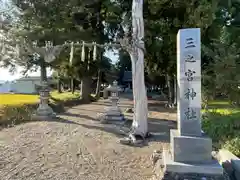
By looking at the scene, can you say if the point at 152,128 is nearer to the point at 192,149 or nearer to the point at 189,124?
the point at 189,124

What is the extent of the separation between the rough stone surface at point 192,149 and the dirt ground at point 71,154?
3.52ft

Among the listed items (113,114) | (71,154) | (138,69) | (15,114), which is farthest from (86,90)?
(71,154)

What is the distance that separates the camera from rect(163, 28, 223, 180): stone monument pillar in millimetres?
5109

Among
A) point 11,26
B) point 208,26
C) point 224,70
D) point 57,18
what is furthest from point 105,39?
point 224,70

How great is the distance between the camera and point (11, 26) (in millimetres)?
18203

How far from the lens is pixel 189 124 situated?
5434 mm

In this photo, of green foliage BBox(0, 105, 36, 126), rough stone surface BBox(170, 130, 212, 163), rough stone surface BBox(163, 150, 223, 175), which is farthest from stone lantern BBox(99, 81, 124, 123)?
rough stone surface BBox(163, 150, 223, 175)

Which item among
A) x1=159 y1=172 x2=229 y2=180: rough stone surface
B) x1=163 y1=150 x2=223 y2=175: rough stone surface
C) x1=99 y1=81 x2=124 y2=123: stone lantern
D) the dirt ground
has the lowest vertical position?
the dirt ground

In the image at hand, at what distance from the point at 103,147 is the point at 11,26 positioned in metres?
12.9

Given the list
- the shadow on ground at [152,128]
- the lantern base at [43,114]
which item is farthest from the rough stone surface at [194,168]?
the lantern base at [43,114]

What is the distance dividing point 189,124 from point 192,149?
0.47m

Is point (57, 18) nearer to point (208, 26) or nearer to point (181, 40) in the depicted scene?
point (208, 26)

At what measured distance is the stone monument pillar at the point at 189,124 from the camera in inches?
201

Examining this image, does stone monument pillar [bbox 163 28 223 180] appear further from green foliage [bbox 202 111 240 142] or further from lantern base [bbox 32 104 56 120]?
lantern base [bbox 32 104 56 120]
